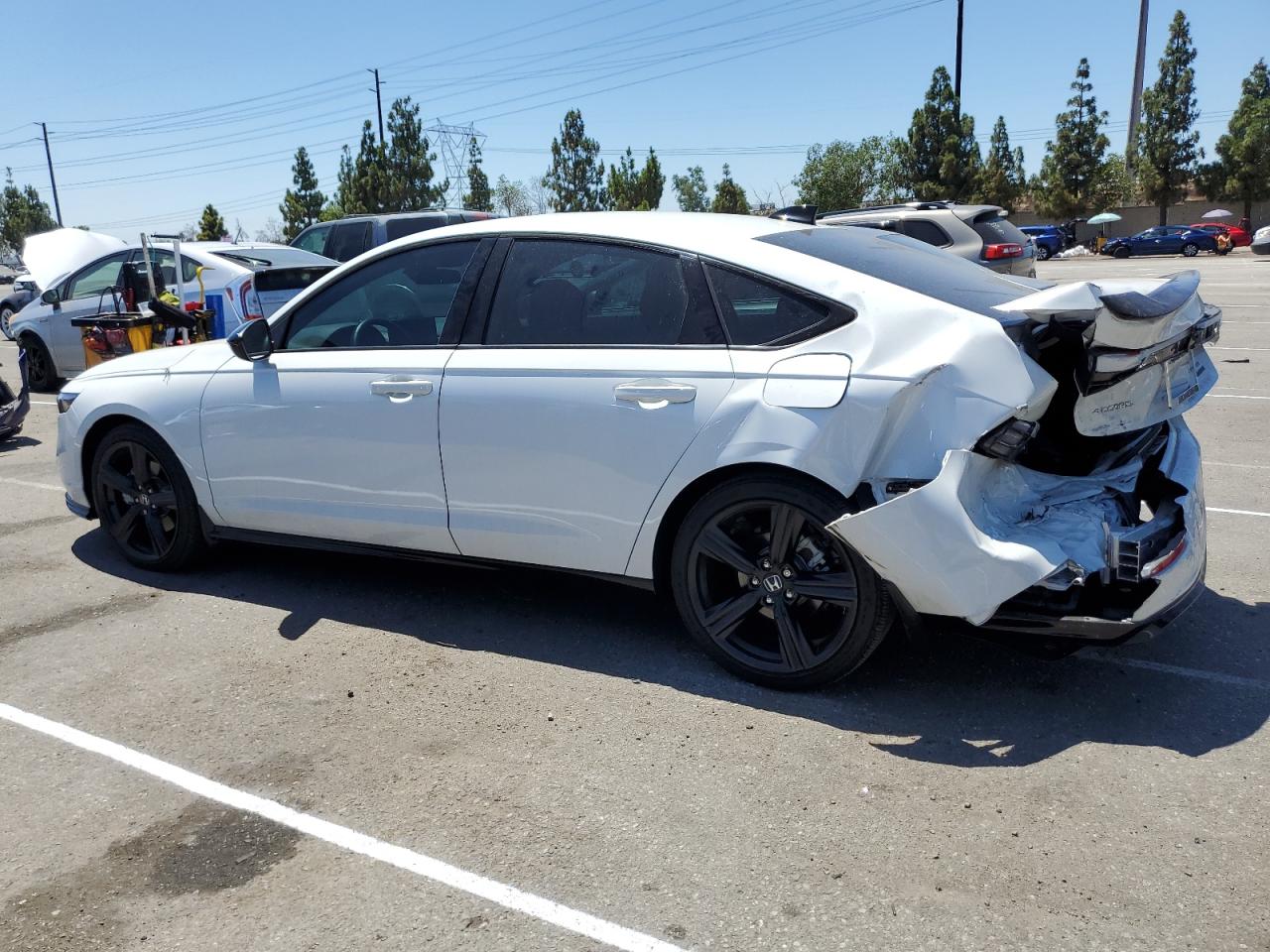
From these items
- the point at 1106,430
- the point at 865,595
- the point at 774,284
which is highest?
the point at 774,284

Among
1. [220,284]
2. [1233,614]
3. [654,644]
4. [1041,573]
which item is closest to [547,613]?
[654,644]

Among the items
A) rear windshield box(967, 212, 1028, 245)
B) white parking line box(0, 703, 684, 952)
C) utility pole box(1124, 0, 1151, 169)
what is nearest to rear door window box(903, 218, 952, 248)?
rear windshield box(967, 212, 1028, 245)

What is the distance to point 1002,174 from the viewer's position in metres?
64.1

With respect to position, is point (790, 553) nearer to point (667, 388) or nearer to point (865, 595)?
point (865, 595)

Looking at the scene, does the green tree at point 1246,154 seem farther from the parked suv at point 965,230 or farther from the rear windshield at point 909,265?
the rear windshield at point 909,265

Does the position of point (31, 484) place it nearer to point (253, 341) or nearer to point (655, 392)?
point (253, 341)

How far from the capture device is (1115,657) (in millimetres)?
4148

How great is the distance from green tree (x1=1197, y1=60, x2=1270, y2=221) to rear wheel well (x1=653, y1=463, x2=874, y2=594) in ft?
221

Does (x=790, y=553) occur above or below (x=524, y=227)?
below

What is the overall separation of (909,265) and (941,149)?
5172 cm

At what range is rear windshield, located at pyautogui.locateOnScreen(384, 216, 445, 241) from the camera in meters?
14.3

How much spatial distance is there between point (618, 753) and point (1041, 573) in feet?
4.81

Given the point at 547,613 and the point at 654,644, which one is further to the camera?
the point at 547,613

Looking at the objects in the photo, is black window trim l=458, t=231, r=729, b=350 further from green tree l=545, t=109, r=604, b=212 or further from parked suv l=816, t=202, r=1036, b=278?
green tree l=545, t=109, r=604, b=212
